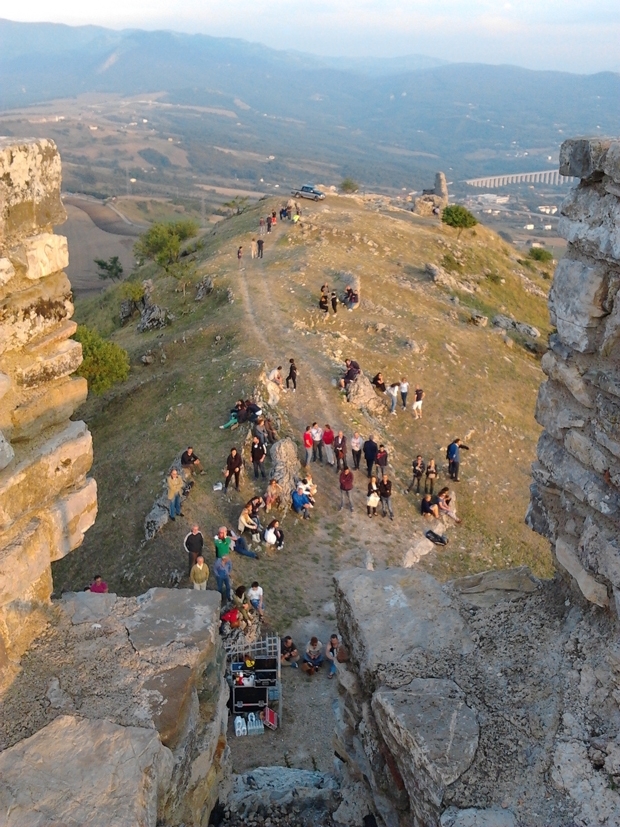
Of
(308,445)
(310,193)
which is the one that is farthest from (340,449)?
(310,193)

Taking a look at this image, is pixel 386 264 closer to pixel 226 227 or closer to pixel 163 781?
pixel 226 227

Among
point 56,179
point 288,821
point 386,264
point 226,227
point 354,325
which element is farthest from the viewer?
point 226,227

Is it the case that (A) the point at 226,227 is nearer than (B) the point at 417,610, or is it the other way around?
(B) the point at 417,610

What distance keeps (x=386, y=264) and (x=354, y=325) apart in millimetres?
8478

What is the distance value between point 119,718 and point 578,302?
18.5 ft

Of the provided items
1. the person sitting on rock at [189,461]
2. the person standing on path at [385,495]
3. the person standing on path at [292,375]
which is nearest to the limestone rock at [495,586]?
the person standing on path at [385,495]

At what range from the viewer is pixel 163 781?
19.7 feet

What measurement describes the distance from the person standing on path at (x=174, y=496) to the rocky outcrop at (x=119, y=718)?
8.40 metres

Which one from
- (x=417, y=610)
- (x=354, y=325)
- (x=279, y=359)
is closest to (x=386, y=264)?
(x=354, y=325)

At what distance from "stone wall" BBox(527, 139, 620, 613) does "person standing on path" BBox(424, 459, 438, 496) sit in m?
12.1

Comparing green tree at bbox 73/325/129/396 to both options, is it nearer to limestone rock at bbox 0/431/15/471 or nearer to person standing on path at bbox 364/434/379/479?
person standing on path at bbox 364/434/379/479

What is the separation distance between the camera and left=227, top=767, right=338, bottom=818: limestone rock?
8.27 meters

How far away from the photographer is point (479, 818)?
5.61 meters

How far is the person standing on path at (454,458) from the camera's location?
782 inches
